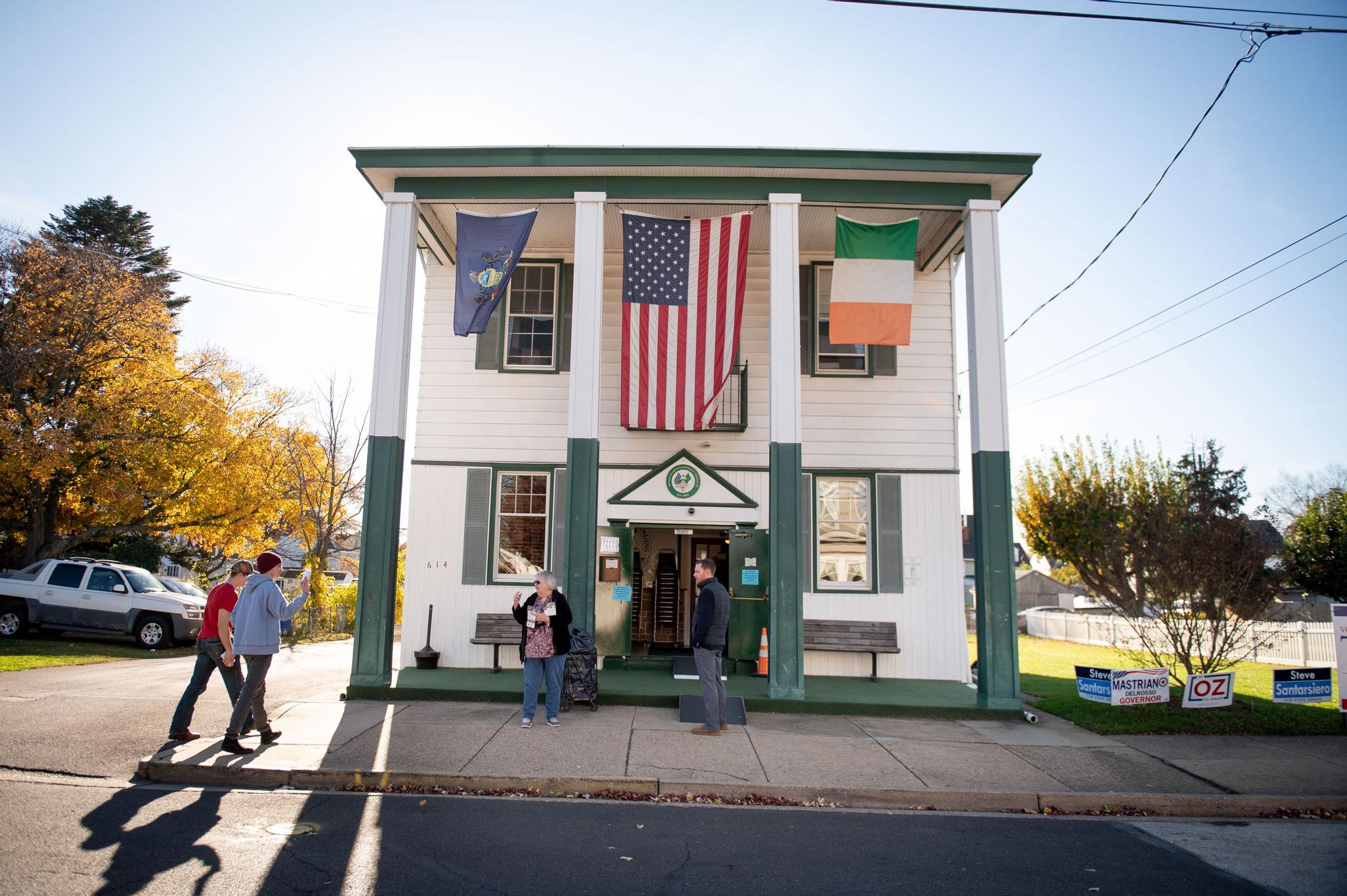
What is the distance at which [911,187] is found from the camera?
479 inches

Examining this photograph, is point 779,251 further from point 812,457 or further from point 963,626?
point 963,626

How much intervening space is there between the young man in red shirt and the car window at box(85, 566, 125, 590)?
37.4 ft

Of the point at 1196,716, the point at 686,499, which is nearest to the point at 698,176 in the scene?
the point at 686,499

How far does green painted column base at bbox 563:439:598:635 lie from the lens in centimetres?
1094

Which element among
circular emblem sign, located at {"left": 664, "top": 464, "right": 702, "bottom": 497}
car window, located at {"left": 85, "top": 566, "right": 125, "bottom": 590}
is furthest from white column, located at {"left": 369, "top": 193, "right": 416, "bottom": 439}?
car window, located at {"left": 85, "top": 566, "right": 125, "bottom": 590}

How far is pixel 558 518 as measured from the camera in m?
13.4

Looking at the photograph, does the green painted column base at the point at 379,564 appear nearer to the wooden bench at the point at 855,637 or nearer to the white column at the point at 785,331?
the white column at the point at 785,331

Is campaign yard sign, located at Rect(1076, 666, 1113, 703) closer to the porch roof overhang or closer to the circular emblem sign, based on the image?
the circular emblem sign

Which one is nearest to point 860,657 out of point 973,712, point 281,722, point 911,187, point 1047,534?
point 973,712

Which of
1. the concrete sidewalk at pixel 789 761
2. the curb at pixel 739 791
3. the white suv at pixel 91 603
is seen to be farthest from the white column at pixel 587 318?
the white suv at pixel 91 603

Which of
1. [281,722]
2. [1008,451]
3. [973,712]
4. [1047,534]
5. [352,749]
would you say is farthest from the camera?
[1047,534]

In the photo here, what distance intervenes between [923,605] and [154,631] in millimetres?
15935

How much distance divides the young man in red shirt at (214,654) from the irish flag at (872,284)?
325 inches

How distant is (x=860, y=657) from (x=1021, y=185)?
774 centimetres
